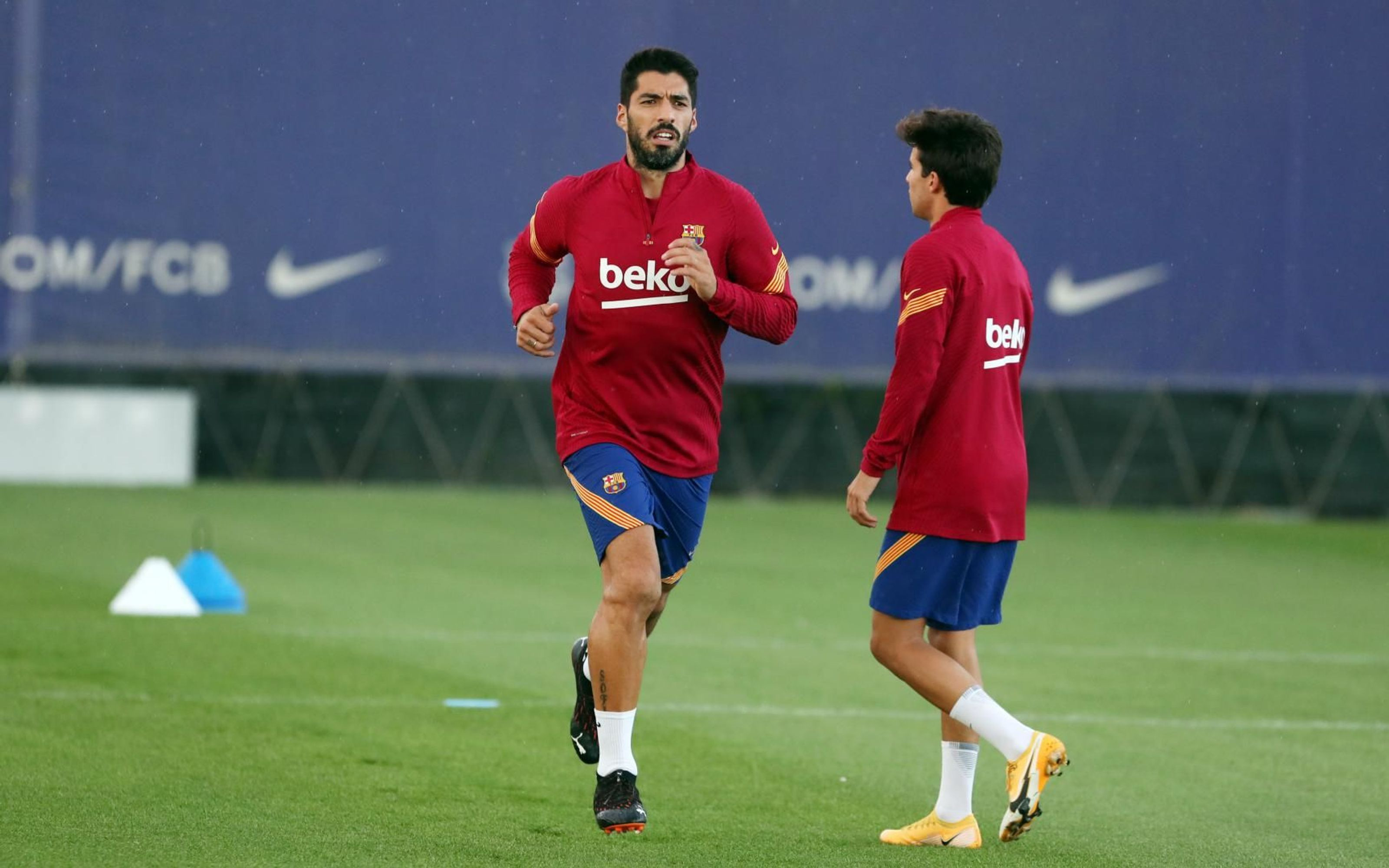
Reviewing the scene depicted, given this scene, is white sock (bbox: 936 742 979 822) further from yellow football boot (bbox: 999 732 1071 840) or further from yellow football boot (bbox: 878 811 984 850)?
yellow football boot (bbox: 999 732 1071 840)

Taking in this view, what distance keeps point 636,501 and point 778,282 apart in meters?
0.91

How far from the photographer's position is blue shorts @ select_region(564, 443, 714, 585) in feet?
20.8

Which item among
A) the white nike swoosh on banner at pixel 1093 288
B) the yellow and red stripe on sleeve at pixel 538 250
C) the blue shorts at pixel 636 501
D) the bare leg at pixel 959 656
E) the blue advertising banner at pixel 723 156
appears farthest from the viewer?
the white nike swoosh on banner at pixel 1093 288

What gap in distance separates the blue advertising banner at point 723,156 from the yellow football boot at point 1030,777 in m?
14.6

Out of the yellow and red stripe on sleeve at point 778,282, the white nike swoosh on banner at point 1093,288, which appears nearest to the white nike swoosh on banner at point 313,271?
the white nike swoosh on banner at point 1093,288

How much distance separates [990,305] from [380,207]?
49.0ft

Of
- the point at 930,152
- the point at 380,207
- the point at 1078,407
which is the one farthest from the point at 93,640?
the point at 1078,407

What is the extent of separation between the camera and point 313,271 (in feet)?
66.9

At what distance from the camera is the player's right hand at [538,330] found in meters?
6.39

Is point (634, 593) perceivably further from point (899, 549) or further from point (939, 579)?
point (939, 579)

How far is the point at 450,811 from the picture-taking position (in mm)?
6340

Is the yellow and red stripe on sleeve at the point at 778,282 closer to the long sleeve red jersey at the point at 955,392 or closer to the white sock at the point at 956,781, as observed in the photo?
the long sleeve red jersey at the point at 955,392

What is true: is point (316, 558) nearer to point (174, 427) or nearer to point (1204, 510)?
point (174, 427)

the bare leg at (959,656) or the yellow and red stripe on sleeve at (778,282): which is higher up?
the yellow and red stripe on sleeve at (778,282)
